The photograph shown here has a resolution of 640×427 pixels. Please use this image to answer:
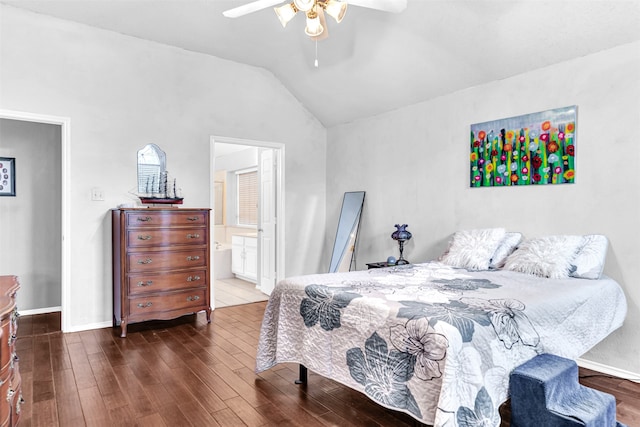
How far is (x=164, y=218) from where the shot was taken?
12.9 feet

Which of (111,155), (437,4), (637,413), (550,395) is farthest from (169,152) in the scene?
(637,413)

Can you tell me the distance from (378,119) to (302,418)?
3.67 metres

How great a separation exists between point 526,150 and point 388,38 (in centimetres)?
163

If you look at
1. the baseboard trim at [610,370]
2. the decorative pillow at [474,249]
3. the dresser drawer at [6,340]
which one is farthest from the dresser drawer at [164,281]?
the baseboard trim at [610,370]

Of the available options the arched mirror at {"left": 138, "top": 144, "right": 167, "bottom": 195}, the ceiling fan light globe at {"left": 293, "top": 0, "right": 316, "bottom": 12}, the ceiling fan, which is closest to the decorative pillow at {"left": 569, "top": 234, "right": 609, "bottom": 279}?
the ceiling fan

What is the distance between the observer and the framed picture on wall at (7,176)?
4.41m

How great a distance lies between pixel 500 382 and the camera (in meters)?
1.80

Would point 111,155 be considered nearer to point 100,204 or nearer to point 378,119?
point 100,204

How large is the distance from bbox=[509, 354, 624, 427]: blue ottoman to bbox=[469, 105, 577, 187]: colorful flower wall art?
72.1 inches

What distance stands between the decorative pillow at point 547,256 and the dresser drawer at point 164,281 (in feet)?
9.60

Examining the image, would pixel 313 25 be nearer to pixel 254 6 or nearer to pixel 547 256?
pixel 254 6

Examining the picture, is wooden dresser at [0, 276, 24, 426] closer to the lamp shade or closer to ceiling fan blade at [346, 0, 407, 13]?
the lamp shade

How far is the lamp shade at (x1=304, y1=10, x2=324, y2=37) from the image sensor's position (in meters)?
2.51

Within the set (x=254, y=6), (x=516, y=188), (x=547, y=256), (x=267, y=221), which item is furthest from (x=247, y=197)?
(x=547, y=256)
